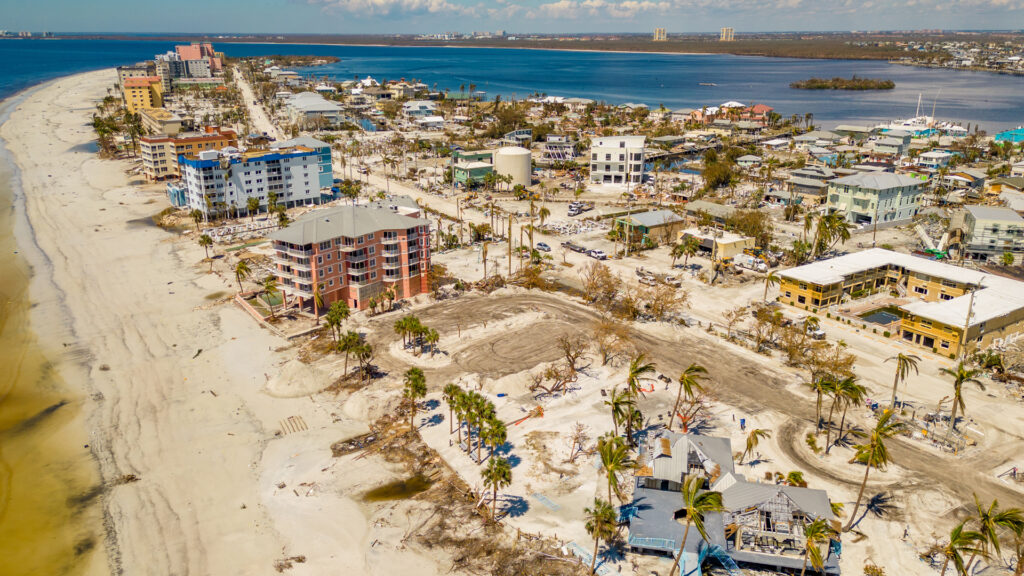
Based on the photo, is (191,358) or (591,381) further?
(191,358)

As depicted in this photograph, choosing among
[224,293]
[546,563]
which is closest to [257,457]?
[546,563]

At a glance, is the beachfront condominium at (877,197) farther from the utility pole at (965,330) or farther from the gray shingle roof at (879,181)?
the utility pole at (965,330)

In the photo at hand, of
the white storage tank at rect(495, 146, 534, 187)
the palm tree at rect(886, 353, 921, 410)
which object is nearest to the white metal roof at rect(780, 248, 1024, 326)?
the palm tree at rect(886, 353, 921, 410)

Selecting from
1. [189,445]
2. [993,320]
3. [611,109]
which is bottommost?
[189,445]

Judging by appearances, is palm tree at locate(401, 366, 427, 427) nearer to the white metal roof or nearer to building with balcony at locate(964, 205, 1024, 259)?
the white metal roof

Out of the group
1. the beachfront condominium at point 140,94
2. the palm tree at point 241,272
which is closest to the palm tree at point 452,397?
the palm tree at point 241,272

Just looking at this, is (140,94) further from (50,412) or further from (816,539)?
(816,539)

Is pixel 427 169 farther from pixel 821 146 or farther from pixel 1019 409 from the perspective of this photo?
pixel 1019 409
